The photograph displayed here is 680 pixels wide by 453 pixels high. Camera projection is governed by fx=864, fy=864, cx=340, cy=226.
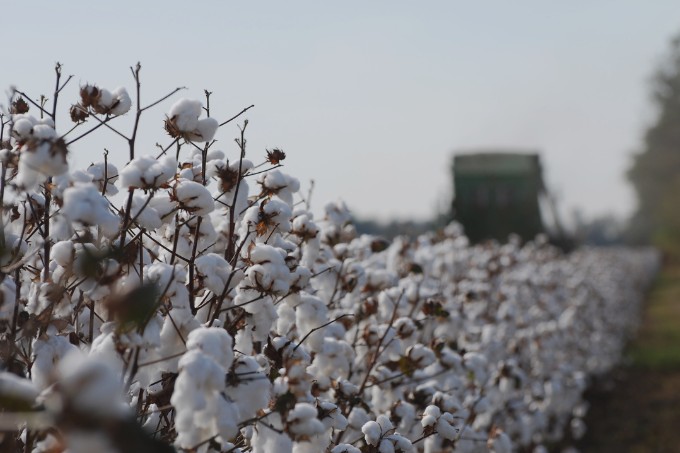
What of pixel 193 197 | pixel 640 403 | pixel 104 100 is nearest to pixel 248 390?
pixel 193 197

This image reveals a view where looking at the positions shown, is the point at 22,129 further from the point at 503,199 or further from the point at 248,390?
the point at 503,199

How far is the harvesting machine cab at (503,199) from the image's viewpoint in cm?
1761

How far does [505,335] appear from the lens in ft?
21.4

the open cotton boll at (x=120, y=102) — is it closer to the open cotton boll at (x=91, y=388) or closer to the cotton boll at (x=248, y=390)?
the cotton boll at (x=248, y=390)

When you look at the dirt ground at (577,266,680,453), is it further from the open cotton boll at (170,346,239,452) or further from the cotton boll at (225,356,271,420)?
the open cotton boll at (170,346,239,452)

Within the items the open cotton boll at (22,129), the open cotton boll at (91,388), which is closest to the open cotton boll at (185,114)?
the open cotton boll at (22,129)

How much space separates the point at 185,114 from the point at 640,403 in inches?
350

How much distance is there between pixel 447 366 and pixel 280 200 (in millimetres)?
1448

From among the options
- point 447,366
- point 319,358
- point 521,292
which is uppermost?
point 319,358

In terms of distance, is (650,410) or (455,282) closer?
(455,282)

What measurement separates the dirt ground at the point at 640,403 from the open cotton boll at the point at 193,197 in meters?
6.66

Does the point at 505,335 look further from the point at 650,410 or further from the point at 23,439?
the point at 23,439

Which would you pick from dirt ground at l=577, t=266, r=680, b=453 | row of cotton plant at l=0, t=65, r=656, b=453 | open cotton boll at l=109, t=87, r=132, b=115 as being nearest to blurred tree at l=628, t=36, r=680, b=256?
dirt ground at l=577, t=266, r=680, b=453

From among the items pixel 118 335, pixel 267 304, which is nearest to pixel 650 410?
pixel 267 304
